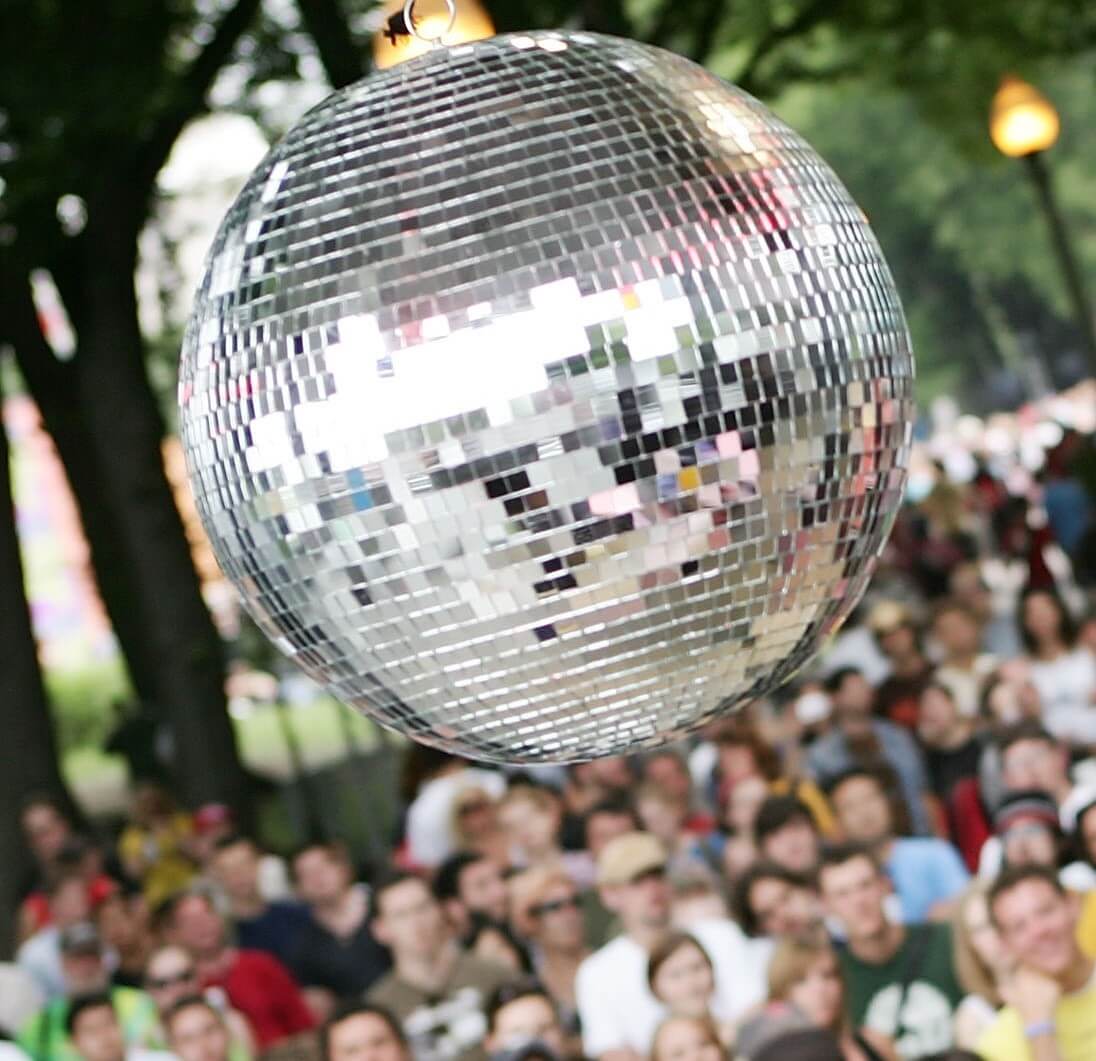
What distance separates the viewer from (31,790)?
13531 mm

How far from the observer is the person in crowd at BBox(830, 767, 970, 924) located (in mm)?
7500

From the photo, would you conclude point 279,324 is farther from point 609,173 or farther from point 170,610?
point 170,610

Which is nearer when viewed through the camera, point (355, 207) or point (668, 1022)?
point (355, 207)

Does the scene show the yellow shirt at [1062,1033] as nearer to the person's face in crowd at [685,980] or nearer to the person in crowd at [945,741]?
the person's face in crowd at [685,980]

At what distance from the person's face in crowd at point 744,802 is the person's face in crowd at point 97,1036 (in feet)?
7.82

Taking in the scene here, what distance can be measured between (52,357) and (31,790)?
2893 millimetres

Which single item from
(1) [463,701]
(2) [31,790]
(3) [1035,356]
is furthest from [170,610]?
(3) [1035,356]

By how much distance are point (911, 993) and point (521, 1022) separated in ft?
3.75

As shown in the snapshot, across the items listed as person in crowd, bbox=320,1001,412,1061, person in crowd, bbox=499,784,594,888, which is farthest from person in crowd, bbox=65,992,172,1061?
person in crowd, bbox=499,784,594,888

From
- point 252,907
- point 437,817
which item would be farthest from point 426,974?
point 437,817

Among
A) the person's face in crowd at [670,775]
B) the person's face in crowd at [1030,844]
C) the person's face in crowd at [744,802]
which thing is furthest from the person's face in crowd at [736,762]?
the person's face in crowd at [1030,844]

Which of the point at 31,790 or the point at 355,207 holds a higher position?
the point at 355,207

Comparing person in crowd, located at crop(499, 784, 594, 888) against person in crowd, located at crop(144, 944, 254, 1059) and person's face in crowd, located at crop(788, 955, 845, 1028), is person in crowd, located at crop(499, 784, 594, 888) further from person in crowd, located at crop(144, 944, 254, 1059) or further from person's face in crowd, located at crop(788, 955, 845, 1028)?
person's face in crowd, located at crop(788, 955, 845, 1028)

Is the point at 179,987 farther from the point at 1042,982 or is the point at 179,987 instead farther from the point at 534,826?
the point at 1042,982
